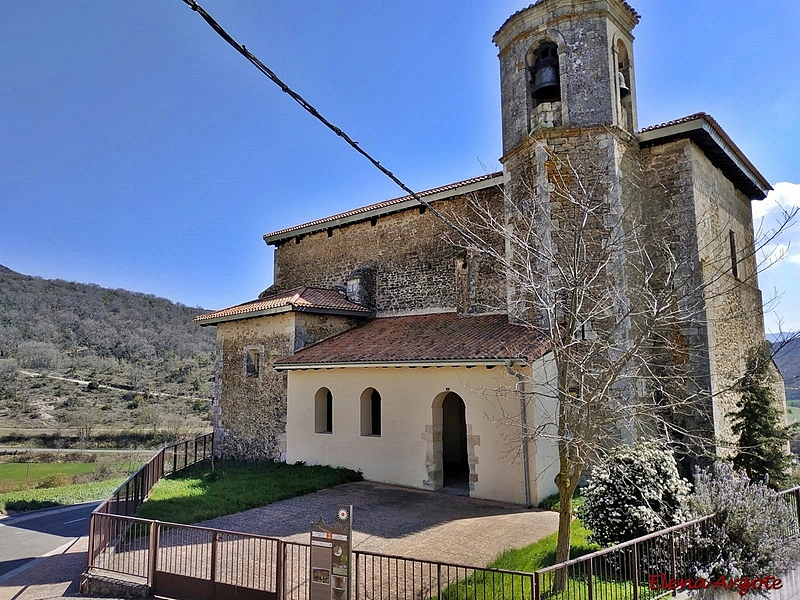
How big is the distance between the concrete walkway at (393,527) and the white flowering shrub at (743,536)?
2.26 m

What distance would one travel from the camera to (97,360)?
5491 centimetres

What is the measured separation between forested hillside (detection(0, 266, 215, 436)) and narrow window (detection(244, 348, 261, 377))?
87.1ft

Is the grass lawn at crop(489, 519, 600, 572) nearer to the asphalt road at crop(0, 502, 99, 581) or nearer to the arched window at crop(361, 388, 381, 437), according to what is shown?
the arched window at crop(361, 388, 381, 437)

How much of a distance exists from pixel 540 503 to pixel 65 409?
1760 inches

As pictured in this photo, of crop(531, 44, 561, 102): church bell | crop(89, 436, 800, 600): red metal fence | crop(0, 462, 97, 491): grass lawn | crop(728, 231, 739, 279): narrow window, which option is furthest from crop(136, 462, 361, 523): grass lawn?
crop(0, 462, 97, 491): grass lawn

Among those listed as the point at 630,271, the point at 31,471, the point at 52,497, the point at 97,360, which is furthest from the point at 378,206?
the point at 97,360

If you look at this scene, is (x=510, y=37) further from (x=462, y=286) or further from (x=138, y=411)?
(x=138, y=411)

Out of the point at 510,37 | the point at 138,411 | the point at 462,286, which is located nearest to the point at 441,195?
the point at 462,286

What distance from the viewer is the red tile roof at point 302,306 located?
572 inches

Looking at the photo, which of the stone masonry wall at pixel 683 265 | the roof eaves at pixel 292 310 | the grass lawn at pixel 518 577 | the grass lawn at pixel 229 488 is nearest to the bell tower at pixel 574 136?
the stone masonry wall at pixel 683 265

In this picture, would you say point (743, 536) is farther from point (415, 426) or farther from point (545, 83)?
point (545, 83)

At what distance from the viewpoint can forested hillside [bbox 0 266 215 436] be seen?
41.3 metres

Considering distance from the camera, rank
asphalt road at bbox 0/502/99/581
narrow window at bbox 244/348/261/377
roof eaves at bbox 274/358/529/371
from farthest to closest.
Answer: narrow window at bbox 244/348/261/377 < asphalt road at bbox 0/502/99/581 < roof eaves at bbox 274/358/529/371

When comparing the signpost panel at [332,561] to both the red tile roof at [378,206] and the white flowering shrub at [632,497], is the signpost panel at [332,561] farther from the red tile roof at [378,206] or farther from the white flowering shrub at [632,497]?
the red tile roof at [378,206]
